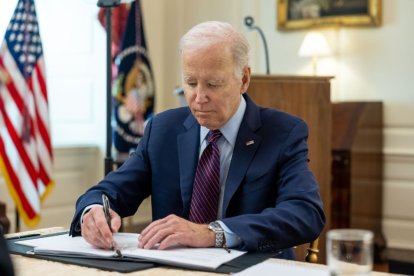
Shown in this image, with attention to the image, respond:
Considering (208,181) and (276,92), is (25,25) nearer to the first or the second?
(276,92)

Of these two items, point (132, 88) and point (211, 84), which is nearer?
point (211, 84)

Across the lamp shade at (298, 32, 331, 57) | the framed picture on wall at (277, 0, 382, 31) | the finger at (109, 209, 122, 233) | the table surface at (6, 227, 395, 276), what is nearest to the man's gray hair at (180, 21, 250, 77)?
the finger at (109, 209, 122, 233)

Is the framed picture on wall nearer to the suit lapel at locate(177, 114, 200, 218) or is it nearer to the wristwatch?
the suit lapel at locate(177, 114, 200, 218)

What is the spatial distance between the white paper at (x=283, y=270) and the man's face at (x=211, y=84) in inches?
26.4

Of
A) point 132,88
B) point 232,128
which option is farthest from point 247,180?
point 132,88

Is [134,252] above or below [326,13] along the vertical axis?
below

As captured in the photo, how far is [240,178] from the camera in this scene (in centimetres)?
220

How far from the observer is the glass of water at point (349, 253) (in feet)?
3.91

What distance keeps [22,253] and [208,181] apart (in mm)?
662

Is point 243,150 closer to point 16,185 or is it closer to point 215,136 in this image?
point 215,136

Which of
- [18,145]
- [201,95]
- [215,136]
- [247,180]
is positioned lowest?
[18,145]

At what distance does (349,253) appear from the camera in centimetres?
120

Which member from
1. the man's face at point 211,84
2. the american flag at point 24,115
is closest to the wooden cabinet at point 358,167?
the american flag at point 24,115

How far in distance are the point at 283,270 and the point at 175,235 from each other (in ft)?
1.07
